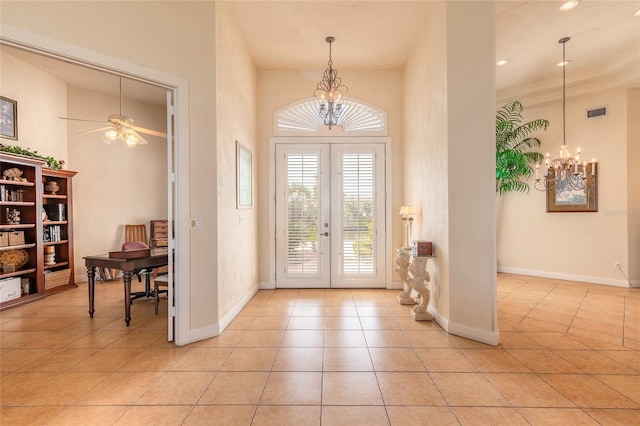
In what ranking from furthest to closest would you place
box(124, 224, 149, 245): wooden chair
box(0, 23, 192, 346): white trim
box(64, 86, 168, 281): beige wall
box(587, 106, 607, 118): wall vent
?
1. box(124, 224, 149, 245): wooden chair
2. box(64, 86, 168, 281): beige wall
3. box(587, 106, 607, 118): wall vent
4. box(0, 23, 192, 346): white trim

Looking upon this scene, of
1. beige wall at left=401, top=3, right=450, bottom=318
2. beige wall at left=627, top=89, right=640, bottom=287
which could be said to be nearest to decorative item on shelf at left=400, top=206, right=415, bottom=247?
beige wall at left=401, top=3, right=450, bottom=318

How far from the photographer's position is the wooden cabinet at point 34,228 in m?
4.36

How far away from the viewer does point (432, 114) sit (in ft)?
12.1

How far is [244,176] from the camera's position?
14.4ft

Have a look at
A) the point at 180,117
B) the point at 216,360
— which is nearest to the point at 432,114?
the point at 180,117

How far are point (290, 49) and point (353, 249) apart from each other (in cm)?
333

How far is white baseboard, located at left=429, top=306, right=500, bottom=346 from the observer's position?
3025 millimetres

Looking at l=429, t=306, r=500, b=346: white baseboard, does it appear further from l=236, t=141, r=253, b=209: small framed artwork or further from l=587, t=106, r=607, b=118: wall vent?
l=587, t=106, r=607, b=118: wall vent

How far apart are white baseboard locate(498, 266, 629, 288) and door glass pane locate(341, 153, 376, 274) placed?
3.40 metres

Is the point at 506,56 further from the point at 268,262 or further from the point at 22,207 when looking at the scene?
the point at 22,207

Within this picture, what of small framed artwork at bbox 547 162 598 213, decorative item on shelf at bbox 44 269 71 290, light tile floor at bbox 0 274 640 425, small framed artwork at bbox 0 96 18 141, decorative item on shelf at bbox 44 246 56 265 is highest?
small framed artwork at bbox 0 96 18 141

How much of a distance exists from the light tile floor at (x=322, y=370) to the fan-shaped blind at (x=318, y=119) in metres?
3.00

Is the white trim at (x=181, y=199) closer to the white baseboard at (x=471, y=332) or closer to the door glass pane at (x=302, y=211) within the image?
the door glass pane at (x=302, y=211)

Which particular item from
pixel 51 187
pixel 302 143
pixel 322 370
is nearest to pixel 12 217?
pixel 51 187
